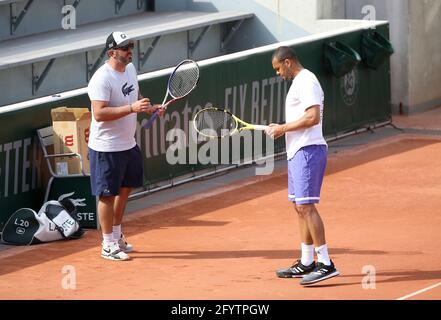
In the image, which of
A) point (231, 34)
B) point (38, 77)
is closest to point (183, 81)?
point (38, 77)

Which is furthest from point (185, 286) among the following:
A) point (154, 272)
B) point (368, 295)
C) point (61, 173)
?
point (61, 173)

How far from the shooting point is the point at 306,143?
10844mm

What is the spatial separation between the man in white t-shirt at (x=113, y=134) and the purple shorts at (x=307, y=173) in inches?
60.7

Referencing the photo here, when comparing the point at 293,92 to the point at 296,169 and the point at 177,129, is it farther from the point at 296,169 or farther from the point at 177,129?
the point at 177,129

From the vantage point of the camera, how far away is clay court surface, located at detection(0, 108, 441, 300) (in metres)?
10.8

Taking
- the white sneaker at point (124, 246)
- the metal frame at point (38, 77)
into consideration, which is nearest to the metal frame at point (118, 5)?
the metal frame at point (38, 77)

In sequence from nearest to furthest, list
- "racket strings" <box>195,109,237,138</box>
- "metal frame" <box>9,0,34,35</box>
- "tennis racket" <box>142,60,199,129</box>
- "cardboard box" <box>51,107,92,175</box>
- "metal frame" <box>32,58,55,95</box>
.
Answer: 1. "racket strings" <box>195,109,237,138</box>
2. "tennis racket" <box>142,60,199,129</box>
3. "cardboard box" <box>51,107,92,175</box>
4. "metal frame" <box>32,58,55,95</box>
5. "metal frame" <box>9,0,34,35</box>

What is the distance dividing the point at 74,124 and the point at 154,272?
2.47 metres

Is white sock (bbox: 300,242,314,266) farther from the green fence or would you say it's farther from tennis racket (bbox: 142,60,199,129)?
the green fence

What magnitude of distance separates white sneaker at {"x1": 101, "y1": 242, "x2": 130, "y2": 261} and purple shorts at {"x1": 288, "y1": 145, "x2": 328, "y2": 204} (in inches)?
75.9

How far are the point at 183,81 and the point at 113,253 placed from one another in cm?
177

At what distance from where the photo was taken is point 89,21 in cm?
2128

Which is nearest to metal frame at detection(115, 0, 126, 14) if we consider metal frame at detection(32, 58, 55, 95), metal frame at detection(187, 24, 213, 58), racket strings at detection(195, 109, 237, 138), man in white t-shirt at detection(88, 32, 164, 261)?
metal frame at detection(187, 24, 213, 58)

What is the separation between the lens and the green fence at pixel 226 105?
13.2 m
